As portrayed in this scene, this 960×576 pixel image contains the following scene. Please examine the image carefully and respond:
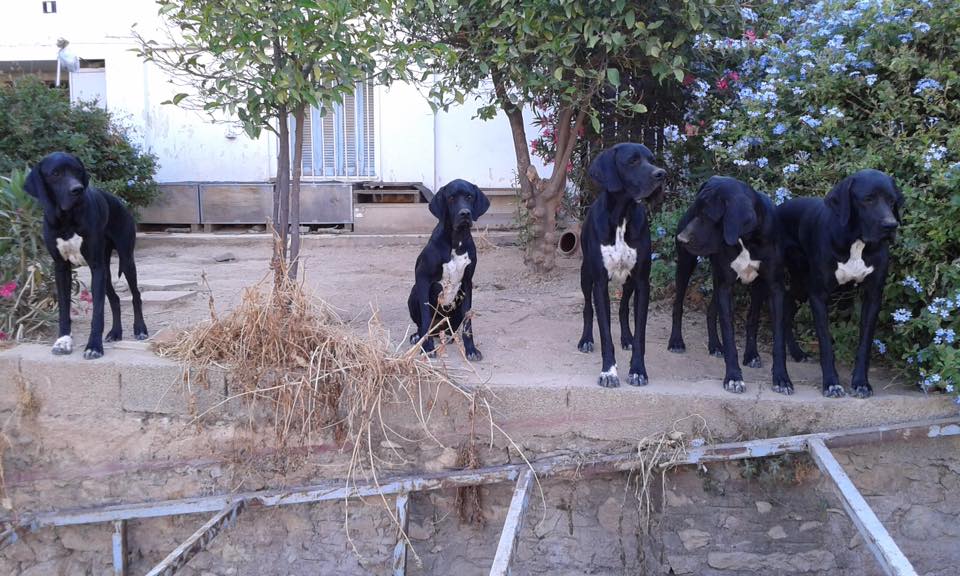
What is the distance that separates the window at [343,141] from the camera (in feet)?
31.6

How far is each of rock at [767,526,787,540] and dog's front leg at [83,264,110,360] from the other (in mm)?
3568

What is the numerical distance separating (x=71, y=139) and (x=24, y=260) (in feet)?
12.6

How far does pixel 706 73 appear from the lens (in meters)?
5.69

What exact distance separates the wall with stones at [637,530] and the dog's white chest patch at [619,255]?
104cm

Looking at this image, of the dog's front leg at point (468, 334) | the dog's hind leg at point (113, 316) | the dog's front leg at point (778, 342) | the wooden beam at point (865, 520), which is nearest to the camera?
the wooden beam at point (865, 520)

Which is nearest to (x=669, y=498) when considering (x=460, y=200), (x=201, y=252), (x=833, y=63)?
(x=460, y=200)

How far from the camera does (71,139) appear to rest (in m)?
7.88

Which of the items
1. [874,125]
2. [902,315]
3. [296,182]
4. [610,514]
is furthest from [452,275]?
[874,125]

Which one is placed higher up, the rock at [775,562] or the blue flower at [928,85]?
the blue flower at [928,85]

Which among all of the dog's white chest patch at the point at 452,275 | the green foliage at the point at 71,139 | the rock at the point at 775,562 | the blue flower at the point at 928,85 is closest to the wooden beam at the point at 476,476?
the rock at the point at 775,562

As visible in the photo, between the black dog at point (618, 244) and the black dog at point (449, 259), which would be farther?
the black dog at point (449, 259)

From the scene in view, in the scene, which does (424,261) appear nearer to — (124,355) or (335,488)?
(335,488)

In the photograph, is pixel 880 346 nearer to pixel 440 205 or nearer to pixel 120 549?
pixel 440 205

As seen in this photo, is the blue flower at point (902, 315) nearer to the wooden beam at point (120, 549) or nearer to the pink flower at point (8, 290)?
the wooden beam at point (120, 549)
